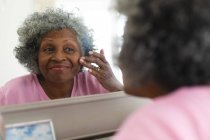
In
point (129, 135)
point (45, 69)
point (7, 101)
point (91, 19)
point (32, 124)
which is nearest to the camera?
point (129, 135)

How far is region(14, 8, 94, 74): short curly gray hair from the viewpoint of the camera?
86 cm

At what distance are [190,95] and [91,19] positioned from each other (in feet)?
2.64

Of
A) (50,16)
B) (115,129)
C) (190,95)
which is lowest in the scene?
(115,129)

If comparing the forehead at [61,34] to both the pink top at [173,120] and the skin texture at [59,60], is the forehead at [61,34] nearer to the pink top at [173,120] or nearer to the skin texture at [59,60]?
the skin texture at [59,60]

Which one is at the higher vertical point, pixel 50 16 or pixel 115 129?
pixel 50 16

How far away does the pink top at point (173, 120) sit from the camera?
313 mm

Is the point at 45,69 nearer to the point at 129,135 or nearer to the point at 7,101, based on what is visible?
the point at 7,101

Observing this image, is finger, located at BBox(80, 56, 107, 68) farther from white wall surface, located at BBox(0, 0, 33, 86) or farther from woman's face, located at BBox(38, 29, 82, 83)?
white wall surface, located at BBox(0, 0, 33, 86)

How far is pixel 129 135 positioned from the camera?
1.06ft

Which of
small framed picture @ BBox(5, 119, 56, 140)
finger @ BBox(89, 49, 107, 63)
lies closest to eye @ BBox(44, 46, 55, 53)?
finger @ BBox(89, 49, 107, 63)

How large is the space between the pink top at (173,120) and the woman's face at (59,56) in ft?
1.70

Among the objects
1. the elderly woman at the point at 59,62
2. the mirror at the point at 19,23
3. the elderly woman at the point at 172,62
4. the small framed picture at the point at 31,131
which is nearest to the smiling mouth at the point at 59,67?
the elderly woman at the point at 59,62

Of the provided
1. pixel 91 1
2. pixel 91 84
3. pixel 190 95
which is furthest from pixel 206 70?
pixel 91 1

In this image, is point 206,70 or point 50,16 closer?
point 206,70
